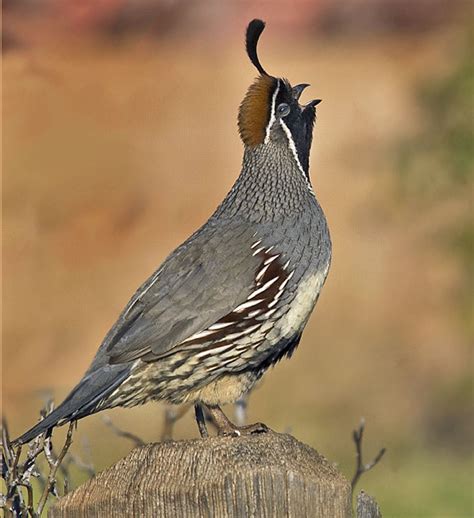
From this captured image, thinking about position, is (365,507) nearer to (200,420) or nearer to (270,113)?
(200,420)

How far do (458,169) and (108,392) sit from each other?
635 cm

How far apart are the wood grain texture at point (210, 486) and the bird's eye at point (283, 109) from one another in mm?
1955

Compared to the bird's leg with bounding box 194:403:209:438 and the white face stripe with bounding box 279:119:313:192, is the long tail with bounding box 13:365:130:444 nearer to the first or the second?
the bird's leg with bounding box 194:403:209:438

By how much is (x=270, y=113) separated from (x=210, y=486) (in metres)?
2.11

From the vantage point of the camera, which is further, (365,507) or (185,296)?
(185,296)

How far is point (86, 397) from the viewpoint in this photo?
3.33m

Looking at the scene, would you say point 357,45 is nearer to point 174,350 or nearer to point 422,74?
point 422,74

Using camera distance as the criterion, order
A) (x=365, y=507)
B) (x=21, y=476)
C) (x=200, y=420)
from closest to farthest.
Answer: (x=365, y=507) → (x=21, y=476) → (x=200, y=420)

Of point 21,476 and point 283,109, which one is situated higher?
point 283,109

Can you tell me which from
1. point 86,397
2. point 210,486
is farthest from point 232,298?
point 210,486

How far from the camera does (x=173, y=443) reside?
236 cm

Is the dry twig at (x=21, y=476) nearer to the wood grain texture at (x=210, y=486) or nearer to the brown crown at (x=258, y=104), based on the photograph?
the wood grain texture at (x=210, y=486)

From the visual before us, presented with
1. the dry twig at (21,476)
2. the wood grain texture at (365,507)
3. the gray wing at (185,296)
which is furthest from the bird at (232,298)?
the wood grain texture at (365,507)

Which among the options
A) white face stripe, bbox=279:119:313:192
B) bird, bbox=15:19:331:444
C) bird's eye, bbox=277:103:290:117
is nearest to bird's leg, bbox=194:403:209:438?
bird, bbox=15:19:331:444
